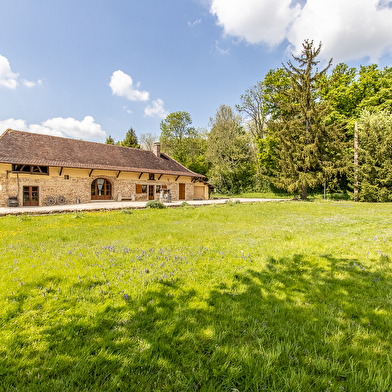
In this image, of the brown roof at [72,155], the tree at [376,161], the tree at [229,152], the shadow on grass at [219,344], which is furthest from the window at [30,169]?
the tree at [376,161]

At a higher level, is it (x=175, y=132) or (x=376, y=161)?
(x=175, y=132)

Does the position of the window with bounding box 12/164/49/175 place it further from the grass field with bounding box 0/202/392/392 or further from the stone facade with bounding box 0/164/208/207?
the grass field with bounding box 0/202/392/392

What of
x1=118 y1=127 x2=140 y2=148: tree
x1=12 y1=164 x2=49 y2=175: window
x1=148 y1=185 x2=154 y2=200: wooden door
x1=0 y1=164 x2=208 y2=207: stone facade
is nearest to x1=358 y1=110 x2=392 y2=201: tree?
x1=0 y1=164 x2=208 y2=207: stone facade

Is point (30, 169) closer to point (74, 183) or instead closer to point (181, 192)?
point (74, 183)

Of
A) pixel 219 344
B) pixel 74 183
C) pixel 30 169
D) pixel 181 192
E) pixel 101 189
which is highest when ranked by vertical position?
pixel 30 169

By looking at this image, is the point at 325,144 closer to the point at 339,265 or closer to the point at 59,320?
the point at 339,265

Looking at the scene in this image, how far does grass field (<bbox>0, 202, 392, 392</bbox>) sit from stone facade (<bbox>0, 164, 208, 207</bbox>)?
53.2 ft

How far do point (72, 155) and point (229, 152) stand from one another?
22.4 meters

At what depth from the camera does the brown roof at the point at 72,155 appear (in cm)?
1806

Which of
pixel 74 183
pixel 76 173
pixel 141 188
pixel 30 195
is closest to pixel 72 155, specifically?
pixel 76 173

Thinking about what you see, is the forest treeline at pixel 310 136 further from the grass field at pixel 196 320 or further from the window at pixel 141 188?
the grass field at pixel 196 320

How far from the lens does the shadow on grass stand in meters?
1.70

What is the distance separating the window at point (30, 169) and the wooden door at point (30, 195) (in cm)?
134

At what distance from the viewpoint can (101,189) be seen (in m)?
22.0
